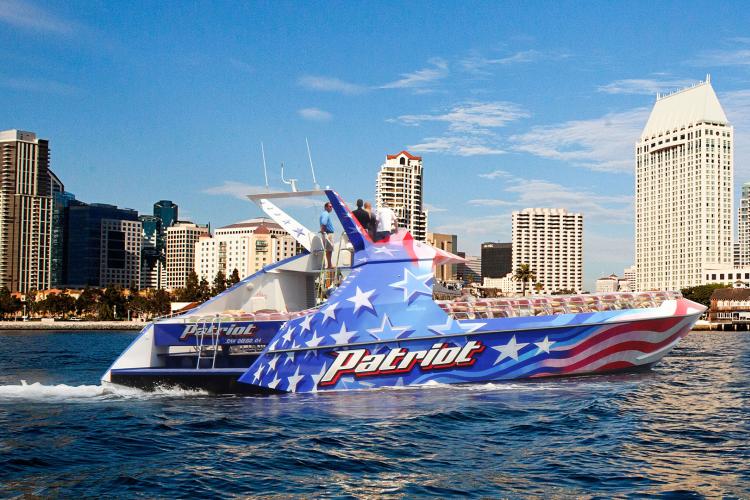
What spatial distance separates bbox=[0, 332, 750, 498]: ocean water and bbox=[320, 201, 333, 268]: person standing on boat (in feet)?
17.3

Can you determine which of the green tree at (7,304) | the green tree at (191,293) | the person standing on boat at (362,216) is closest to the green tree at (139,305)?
the green tree at (191,293)

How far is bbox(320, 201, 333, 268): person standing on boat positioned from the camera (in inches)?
925

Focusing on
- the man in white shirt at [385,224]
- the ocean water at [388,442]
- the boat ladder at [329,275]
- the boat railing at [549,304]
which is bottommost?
the ocean water at [388,442]

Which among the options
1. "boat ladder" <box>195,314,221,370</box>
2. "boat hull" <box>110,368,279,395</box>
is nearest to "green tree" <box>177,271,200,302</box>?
"boat ladder" <box>195,314,221,370</box>

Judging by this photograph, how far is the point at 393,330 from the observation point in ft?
67.8

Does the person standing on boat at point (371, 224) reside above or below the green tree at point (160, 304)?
above

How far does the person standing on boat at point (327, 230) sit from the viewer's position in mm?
23484

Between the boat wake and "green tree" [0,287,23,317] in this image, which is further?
"green tree" [0,287,23,317]

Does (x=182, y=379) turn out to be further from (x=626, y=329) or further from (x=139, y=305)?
(x=139, y=305)

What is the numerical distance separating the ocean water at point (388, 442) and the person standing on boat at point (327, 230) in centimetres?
526

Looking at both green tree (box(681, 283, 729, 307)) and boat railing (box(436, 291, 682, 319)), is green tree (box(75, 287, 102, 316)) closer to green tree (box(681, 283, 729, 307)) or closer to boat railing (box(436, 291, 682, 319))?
green tree (box(681, 283, 729, 307))

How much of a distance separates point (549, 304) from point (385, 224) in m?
5.45


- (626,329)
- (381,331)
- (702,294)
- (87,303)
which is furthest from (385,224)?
(702,294)

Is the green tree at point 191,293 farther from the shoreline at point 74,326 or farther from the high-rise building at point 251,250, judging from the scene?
the high-rise building at point 251,250
